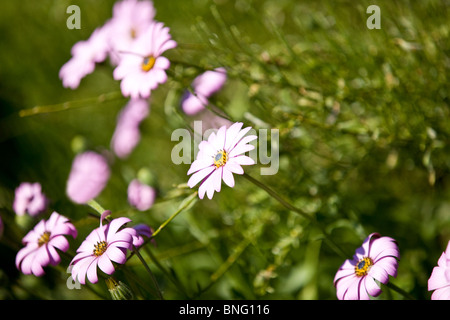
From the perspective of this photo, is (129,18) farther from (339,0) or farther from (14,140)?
(14,140)

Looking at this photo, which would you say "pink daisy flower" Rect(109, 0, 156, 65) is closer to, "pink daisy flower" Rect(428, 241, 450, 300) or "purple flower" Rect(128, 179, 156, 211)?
"purple flower" Rect(128, 179, 156, 211)

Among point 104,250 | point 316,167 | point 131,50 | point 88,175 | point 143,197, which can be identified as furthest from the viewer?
point 88,175

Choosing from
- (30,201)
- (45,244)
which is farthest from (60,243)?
Result: (30,201)

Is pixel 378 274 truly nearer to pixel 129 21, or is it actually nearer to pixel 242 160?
pixel 242 160

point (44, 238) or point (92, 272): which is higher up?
point (44, 238)

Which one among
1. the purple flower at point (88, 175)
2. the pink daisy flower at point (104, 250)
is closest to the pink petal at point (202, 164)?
the pink daisy flower at point (104, 250)
